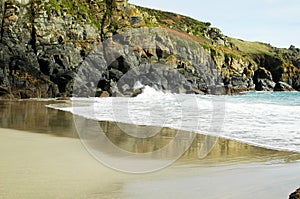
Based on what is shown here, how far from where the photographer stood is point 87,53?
3997 centimetres

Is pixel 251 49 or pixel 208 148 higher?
pixel 251 49

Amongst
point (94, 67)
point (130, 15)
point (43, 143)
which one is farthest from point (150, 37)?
point (43, 143)

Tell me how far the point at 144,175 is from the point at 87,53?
1376 inches

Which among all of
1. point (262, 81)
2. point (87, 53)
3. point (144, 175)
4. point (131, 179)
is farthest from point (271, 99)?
point (262, 81)

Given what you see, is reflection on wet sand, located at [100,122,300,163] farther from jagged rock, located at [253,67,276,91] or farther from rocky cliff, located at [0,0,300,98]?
jagged rock, located at [253,67,276,91]

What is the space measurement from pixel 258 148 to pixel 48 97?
28.2 meters

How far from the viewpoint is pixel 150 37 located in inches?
2088

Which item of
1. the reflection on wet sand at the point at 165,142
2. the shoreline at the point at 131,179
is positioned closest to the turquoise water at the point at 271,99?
the reflection on wet sand at the point at 165,142

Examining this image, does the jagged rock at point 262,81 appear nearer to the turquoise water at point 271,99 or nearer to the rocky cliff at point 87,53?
the rocky cliff at point 87,53

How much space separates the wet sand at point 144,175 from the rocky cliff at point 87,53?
2566 cm

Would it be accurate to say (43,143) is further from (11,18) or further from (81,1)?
(81,1)

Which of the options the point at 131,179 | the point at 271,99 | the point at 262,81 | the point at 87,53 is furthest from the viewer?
the point at 262,81

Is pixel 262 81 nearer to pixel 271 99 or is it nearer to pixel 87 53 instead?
pixel 271 99

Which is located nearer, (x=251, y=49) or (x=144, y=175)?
(x=144, y=175)
